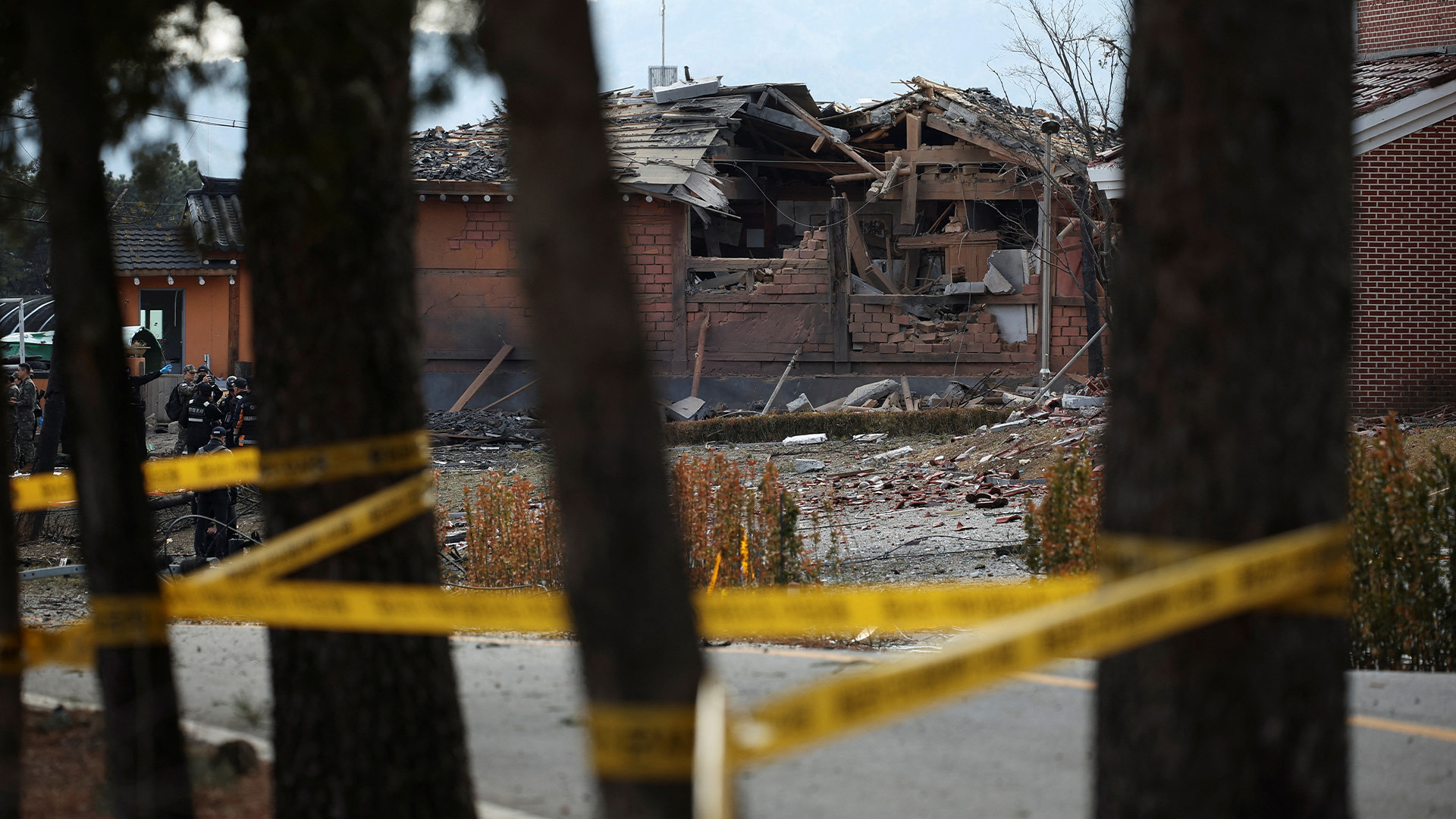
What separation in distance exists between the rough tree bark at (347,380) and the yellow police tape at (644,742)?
4.59 ft

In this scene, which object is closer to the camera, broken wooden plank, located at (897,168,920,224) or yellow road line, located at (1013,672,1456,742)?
yellow road line, located at (1013,672,1456,742)

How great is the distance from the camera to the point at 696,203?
2398 cm

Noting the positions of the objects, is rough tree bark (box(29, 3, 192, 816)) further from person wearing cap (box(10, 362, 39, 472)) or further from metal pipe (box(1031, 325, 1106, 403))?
metal pipe (box(1031, 325, 1106, 403))

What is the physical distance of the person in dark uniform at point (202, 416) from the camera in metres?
12.7

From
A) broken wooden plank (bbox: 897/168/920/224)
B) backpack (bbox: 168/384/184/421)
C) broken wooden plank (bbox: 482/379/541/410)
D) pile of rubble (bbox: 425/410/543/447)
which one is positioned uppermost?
broken wooden plank (bbox: 897/168/920/224)

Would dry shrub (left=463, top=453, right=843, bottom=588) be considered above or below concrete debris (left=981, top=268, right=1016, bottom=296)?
below

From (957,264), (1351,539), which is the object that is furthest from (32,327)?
(1351,539)

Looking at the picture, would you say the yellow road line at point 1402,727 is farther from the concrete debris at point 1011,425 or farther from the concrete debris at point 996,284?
the concrete debris at point 996,284

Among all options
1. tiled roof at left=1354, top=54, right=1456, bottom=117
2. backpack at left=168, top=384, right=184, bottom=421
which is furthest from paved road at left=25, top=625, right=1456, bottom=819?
tiled roof at left=1354, top=54, right=1456, bottom=117

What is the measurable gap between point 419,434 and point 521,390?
2162 centimetres

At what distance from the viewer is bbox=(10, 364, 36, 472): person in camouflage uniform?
1573 cm

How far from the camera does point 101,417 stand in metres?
3.28

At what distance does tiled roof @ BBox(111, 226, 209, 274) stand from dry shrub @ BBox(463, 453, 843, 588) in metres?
20.3

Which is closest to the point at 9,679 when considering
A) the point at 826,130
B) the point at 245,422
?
the point at 245,422
